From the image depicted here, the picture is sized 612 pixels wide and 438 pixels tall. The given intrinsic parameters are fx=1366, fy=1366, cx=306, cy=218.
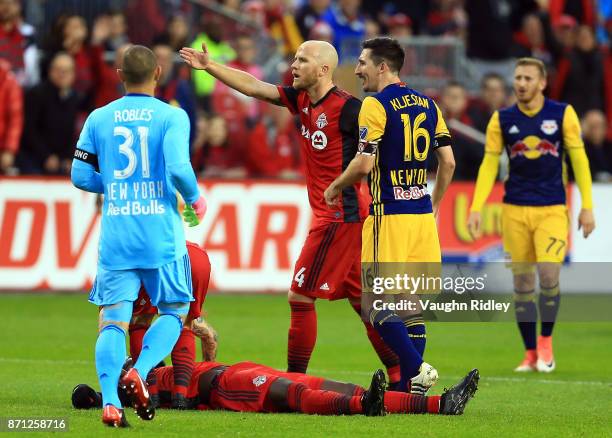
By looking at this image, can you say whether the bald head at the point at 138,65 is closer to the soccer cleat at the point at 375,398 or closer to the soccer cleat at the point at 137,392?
the soccer cleat at the point at 137,392

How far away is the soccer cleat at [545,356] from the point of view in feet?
39.7

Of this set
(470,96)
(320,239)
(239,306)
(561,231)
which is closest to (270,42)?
(470,96)

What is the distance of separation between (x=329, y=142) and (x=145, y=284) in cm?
218

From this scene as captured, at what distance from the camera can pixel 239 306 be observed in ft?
55.3

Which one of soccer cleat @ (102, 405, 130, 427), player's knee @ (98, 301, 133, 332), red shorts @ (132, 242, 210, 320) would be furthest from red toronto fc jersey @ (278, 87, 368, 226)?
soccer cleat @ (102, 405, 130, 427)

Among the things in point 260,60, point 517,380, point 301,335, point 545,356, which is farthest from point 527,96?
point 260,60

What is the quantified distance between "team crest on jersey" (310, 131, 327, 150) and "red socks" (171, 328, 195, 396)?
1.81 metres

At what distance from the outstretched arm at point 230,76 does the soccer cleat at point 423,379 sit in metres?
2.39

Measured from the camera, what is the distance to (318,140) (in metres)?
9.84

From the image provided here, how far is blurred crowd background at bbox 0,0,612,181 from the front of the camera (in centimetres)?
1800

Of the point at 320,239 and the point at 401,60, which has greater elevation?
the point at 401,60

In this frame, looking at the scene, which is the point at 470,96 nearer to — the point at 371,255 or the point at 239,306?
the point at 239,306

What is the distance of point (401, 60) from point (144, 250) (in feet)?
8.23

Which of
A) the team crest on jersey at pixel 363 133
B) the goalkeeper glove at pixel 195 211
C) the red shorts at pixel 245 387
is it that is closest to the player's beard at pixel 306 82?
the team crest on jersey at pixel 363 133
